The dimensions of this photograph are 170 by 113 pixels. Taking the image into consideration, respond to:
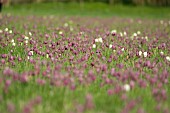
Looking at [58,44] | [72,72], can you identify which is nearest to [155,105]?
[72,72]

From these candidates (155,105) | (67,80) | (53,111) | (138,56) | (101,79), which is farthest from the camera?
(138,56)

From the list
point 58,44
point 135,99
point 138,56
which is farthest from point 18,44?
point 135,99

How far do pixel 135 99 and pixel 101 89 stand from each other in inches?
28.1

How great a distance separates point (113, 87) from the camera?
5.02 m

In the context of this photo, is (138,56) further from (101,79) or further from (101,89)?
(101,89)

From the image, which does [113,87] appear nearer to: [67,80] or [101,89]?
[101,89]

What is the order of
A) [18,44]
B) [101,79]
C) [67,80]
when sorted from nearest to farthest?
[67,80] < [101,79] < [18,44]

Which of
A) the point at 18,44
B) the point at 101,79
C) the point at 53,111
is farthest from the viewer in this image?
the point at 18,44

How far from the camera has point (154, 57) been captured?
795 cm

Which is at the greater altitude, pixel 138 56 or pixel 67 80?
pixel 67 80

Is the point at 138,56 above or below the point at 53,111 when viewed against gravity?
below

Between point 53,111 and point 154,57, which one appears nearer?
point 53,111

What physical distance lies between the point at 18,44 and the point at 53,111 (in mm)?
5303

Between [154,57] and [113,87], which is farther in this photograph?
[154,57]
